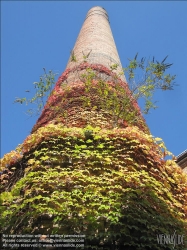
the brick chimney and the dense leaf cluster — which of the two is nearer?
the dense leaf cluster

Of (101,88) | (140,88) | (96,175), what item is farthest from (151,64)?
(96,175)

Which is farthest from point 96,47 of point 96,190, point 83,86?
point 96,190

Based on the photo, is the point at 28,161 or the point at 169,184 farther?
the point at 169,184

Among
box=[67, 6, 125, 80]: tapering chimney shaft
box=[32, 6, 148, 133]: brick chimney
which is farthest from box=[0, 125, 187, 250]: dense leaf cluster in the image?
box=[67, 6, 125, 80]: tapering chimney shaft

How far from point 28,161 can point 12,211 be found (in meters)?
0.85

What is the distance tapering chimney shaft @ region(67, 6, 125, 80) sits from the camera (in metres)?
8.44

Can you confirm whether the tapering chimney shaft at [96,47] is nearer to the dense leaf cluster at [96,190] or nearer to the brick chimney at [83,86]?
the brick chimney at [83,86]

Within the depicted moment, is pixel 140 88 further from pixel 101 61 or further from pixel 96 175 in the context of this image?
pixel 96 175

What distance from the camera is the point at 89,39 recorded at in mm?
9609

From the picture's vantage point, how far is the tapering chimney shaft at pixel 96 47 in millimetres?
8441

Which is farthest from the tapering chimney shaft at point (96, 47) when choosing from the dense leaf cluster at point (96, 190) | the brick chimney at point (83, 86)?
the dense leaf cluster at point (96, 190)

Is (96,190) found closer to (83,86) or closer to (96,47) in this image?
(83,86)

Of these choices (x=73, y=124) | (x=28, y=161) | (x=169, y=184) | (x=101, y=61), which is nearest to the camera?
(x=28, y=161)

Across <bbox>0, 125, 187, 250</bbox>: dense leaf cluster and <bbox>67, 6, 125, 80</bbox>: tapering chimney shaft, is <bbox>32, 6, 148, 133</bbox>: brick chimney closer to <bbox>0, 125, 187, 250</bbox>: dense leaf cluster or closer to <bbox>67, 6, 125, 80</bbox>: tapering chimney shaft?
<bbox>67, 6, 125, 80</bbox>: tapering chimney shaft
